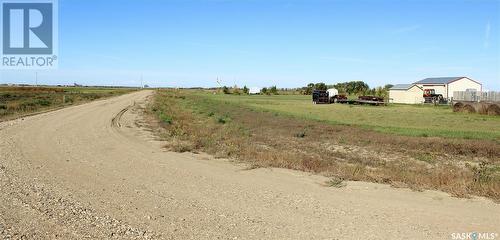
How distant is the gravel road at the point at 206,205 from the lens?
21.6 ft

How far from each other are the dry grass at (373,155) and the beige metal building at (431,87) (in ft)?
191

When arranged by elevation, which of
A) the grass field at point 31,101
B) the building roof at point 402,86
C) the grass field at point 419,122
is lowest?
the grass field at point 419,122

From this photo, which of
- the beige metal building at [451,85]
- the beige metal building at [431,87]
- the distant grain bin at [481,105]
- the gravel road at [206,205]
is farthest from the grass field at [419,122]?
the beige metal building at [451,85]

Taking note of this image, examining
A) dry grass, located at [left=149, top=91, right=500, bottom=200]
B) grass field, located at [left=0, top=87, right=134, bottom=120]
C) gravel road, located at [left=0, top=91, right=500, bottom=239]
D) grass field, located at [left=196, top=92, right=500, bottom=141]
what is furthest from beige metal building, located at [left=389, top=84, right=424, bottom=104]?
gravel road, located at [left=0, top=91, right=500, bottom=239]

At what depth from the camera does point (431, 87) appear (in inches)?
3553

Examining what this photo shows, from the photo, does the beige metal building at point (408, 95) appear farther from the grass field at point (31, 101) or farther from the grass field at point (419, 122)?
the grass field at point (31, 101)

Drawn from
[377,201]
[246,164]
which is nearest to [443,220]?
[377,201]

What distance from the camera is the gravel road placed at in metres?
6.57

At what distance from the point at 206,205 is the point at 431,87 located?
8960 cm

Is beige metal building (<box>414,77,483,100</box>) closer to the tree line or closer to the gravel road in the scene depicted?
the tree line

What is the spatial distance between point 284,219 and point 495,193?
165 inches

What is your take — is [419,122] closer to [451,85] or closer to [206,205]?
[206,205]

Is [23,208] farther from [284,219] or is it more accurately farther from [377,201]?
[377,201]

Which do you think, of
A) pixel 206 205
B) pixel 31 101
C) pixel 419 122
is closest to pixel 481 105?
pixel 419 122
